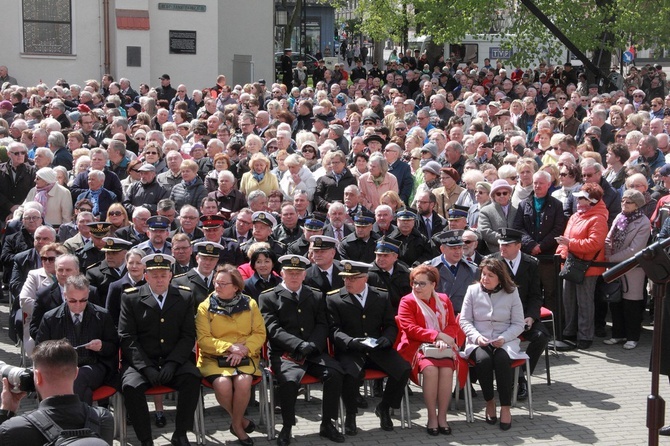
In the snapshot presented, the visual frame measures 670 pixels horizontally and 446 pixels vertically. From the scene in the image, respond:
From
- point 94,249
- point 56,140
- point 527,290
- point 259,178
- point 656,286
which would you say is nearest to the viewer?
point 656,286

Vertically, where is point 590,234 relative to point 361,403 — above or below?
above

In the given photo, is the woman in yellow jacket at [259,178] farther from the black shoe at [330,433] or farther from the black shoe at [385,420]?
the black shoe at [330,433]

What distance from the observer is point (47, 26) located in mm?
29656

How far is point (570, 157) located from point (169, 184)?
5.14 metres

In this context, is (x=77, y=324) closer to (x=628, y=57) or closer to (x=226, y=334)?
(x=226, y=334)

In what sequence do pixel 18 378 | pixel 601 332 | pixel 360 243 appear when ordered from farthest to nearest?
pixel 601 332 < pixel 360 243 < pixel 18 378

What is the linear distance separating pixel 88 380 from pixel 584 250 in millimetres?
5727

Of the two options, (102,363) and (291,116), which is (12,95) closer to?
(291,116)

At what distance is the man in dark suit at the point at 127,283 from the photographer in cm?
950

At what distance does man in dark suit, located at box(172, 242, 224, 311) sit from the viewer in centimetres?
968

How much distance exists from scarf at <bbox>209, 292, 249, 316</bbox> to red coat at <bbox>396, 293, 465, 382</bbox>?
1.49 m

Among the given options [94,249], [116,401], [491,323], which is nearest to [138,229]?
[94,249]

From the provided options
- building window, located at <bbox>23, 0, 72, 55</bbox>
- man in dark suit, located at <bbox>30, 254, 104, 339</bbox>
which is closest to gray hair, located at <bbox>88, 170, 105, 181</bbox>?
man in dark suit, located at <bbox>30, 254, 104, 339</bbox>

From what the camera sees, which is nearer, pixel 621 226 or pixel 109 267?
pixel 109 267
